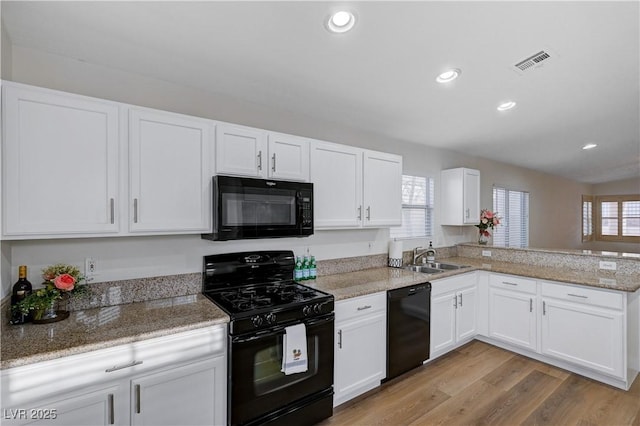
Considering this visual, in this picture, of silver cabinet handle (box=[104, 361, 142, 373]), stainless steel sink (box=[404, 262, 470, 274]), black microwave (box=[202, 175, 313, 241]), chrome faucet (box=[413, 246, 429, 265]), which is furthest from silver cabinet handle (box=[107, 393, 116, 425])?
chrome faucet (box=[413, 246, 429, 265])

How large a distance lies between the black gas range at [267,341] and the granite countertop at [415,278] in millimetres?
305

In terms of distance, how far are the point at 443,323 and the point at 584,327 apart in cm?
122

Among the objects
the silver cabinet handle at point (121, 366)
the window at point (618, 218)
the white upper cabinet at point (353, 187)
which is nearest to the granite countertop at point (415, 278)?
the white upper cabinet at point (353, 187)

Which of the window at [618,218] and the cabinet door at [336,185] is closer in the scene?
the cabinet door at [336,185]

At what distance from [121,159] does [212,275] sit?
3.41ft

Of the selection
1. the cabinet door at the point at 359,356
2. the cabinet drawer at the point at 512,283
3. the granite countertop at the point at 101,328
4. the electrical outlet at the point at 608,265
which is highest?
the electrical outlet at the point at 608,265

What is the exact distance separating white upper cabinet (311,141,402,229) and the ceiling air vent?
1.28 metres

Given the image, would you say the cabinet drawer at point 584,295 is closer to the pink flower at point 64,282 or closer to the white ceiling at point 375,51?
the white ceiling at point 375,51

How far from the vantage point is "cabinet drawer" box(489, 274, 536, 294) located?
3182mm

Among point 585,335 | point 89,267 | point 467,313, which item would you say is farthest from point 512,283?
point 89,267

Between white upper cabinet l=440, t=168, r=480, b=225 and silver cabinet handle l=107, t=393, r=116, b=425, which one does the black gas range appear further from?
white upper cabinet l=440, t=168, r=480, b=225

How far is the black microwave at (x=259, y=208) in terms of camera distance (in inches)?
83.2

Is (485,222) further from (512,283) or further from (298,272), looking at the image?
(298,272)

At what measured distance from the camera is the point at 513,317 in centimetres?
332
